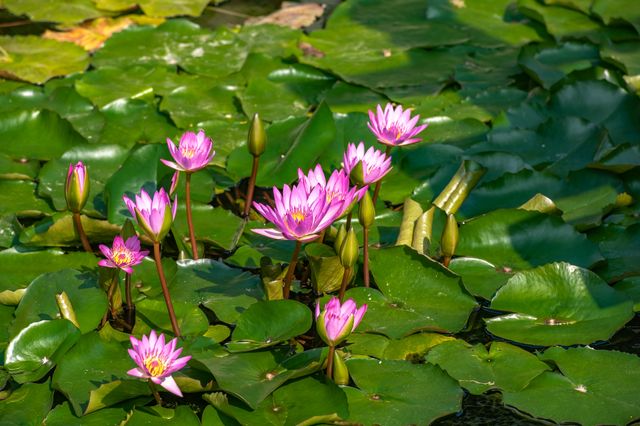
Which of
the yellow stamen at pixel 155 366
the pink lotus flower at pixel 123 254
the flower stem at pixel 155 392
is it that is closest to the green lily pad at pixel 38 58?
the pink lotus flower at pixel 123 254

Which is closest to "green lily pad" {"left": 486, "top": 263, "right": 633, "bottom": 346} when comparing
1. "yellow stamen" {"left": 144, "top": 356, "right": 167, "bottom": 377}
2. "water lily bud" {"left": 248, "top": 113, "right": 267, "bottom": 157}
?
"water lily bud" {"left": 248, "top": 113, "right": 267, "bottom": 157}

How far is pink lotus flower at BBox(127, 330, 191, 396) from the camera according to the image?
6.90 ft

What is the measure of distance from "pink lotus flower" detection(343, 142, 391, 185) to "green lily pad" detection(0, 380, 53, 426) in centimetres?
A: 103

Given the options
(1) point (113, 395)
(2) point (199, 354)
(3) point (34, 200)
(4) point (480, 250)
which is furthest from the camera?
(3) point (34, 200)

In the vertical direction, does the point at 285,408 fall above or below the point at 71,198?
below

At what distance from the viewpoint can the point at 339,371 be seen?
92.0 inches

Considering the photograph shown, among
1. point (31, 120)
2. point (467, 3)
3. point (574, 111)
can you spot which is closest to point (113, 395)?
point (31, 120)

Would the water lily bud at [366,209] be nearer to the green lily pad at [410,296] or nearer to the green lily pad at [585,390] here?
the green lily pad at [410,296]

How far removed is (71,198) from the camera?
270cm

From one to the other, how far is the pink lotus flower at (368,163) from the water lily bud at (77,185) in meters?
0.77

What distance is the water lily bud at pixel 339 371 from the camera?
2329 mm

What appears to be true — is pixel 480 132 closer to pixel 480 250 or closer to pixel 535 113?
pixel 535 113

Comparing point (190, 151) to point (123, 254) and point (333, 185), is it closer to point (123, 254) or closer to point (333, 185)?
point (123, 254)

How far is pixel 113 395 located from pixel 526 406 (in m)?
1.04
